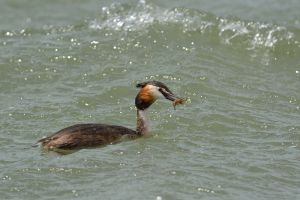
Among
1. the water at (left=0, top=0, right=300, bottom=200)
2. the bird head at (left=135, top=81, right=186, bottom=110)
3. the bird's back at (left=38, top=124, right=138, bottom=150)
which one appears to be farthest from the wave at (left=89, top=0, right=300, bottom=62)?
the bird's back at (left=38, top=124, right=138, bottom=150)

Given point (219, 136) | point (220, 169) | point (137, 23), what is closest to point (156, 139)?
point (219, 136)

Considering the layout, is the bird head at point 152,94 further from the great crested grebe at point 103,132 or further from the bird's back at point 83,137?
the bird's back at point 83,137

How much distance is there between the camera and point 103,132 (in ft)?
34.7

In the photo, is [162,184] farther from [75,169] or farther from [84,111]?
[84,111]

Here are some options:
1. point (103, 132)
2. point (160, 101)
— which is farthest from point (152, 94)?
point (160, 101)

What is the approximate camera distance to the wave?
1502 centimetres

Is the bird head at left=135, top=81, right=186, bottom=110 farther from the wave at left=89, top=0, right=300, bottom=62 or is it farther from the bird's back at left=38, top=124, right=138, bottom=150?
the wave at left=89, top=0, right=300, bottom=62

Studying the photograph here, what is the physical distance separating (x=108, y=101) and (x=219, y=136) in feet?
6.44

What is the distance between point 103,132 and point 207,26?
531 cm

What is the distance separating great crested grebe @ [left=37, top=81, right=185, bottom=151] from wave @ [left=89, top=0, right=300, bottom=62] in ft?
13.6

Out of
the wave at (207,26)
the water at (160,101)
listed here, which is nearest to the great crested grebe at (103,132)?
the water at (160,101)

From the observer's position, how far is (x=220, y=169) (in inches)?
379

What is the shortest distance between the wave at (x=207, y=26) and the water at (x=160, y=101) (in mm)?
25

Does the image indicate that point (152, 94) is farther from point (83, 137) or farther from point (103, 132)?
point (83, 137)
